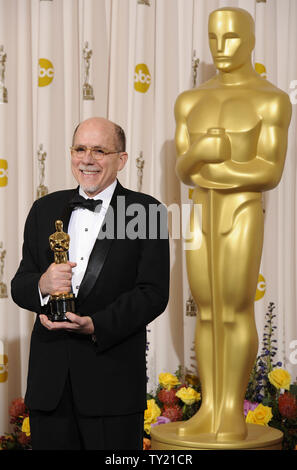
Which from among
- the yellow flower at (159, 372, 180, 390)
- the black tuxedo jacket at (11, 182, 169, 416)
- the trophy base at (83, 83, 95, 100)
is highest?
the trophy base at (83, 83, 95, 100)

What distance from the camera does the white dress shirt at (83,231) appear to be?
168cm

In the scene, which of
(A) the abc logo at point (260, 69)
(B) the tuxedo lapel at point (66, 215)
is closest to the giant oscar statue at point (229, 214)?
(A) the abc logo at point (260, 69)

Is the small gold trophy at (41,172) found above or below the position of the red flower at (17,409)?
above

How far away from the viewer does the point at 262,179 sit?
2309 millimetres

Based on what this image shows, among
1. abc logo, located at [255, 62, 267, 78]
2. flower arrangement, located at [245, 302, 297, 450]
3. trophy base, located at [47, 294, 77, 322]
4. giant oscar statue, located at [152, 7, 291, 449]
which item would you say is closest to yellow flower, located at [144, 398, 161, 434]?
giant oscar statue, located at [152, 7, 291, 449]

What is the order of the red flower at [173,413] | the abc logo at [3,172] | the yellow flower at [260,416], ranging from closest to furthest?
1. the yellow flower at [260,416]
2. the red flower at [173,413]
3. the abc logo at [3,172]

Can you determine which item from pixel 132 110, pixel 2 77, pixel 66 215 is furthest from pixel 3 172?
pixel 66 215

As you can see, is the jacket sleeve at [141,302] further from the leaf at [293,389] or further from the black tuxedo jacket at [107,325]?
the leaf at [293,389]

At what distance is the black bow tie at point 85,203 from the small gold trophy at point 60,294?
0.37ft

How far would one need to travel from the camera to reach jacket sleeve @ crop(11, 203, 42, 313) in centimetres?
Answer: 162

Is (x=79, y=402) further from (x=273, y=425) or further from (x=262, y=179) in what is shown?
(x=273, y=425)

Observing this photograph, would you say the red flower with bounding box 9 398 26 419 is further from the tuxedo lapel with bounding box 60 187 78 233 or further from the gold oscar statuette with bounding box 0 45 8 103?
the tuxedo lapel with bounding box 60 187 78 233

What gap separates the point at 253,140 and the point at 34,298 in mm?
1037

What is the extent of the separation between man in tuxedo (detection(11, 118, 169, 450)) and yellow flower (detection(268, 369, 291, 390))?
1152 millimetres
